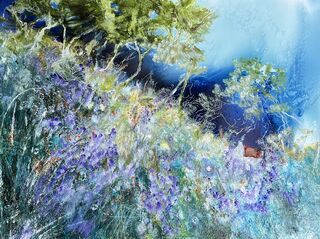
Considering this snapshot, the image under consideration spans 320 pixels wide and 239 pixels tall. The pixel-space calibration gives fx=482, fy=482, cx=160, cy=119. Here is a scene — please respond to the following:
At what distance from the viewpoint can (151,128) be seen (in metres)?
3.60

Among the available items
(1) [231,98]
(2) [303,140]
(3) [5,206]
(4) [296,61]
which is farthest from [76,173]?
(1) [231,98]

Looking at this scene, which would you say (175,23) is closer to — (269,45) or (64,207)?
(269,45)

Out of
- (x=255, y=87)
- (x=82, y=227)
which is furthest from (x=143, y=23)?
(x=82, y=227)

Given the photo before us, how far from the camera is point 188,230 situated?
3086mm

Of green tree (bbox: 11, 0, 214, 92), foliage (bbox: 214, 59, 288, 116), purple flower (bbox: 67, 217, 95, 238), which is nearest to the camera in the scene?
purple flower (bbox: 67, 217, 95, 238)

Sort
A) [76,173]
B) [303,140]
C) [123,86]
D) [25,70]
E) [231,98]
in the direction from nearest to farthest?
[76,173] → [25,70] → [123,86] → [303,140] → [231,98]

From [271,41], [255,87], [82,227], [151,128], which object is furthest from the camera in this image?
[255,87]

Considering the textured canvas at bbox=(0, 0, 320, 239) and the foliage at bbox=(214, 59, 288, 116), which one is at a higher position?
the textured canvas at bbox=(0, 0, 320, 239)

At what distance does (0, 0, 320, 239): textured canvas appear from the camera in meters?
2.51

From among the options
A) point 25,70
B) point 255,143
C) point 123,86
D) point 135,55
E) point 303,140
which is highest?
point 25,70

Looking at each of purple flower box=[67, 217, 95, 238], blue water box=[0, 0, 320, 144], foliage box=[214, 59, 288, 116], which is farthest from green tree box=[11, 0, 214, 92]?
purple flower box=[67, 217, 95, 238]

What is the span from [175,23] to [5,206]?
5.33 m

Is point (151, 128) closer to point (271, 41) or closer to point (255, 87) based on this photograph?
point (271, 41)

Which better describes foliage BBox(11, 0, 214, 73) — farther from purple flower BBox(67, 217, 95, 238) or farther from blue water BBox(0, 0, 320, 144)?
purple flower BBox(67, 217, 95, 238)
